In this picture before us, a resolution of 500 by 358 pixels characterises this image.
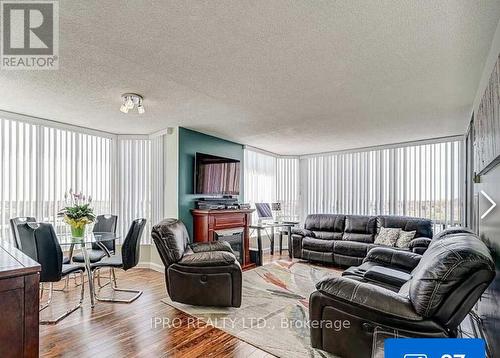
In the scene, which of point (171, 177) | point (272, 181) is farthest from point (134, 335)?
point (272, 181)

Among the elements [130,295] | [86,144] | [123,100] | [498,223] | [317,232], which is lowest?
[130,295]

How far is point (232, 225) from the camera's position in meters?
5.22

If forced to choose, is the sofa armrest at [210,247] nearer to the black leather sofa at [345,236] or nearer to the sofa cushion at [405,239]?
the black leather sofa at [345,236]

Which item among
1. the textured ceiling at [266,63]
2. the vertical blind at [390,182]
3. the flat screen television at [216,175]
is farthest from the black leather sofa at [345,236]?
the textured ceiling at [266,63]

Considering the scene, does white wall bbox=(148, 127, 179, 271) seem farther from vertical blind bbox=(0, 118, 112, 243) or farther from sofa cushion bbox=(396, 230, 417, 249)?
sofa cushion bbox=(396, 230, 417, 249)

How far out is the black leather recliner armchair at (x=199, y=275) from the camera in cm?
314

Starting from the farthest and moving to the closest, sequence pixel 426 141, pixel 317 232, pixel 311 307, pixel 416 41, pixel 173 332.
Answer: pixel 317 232 → pixel 426 141 → pixel 173 332 → pixel 311 307 → pixel 416 41

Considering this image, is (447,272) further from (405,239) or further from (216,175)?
(216,175)

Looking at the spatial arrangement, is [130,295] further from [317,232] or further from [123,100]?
[317,232]

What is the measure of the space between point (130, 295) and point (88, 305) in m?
0.50

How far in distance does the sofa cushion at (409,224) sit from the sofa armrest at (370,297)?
11.3ft

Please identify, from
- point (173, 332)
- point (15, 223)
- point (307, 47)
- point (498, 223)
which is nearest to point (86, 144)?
point (15, 223)

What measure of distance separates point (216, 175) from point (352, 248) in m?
2.90

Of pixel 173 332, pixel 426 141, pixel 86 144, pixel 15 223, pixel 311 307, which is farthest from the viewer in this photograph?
pixel 426 141
